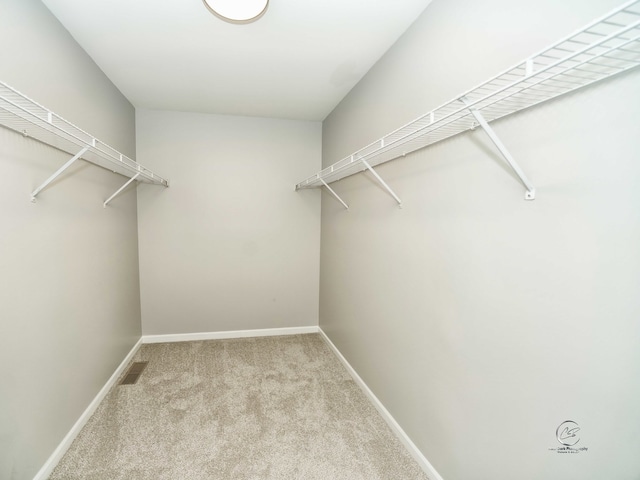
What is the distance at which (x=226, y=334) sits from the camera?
344cm

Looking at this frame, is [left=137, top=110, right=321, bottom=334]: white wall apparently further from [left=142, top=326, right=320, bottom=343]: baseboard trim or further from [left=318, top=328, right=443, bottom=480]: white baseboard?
[left=318, top=328, right=443, bottom=480]: white baseboard

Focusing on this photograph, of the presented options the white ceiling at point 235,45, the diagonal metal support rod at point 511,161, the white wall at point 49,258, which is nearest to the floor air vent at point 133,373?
the white wall at point 49,258

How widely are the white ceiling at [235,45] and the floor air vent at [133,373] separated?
2.46 meters

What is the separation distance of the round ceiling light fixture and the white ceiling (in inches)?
6.5

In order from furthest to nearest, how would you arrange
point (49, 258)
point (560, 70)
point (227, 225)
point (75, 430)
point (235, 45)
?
point (227, 225)
point (235, 45)
point (75, 430)
point (49, 258)
point (560, 70)

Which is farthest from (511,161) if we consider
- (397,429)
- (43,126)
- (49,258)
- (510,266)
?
(49,258)

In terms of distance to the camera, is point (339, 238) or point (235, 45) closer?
point (235, 45)

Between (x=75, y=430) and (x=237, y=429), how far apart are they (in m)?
0.97

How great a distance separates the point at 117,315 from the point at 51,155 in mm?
1472

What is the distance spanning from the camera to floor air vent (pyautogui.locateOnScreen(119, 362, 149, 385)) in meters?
2.47

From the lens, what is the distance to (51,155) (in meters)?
1.63

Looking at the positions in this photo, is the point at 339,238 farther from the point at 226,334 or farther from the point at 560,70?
the point at 560,70

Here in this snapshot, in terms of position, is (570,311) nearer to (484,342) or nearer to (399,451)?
(484,342)

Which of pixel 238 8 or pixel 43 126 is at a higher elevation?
pixel 238 8
